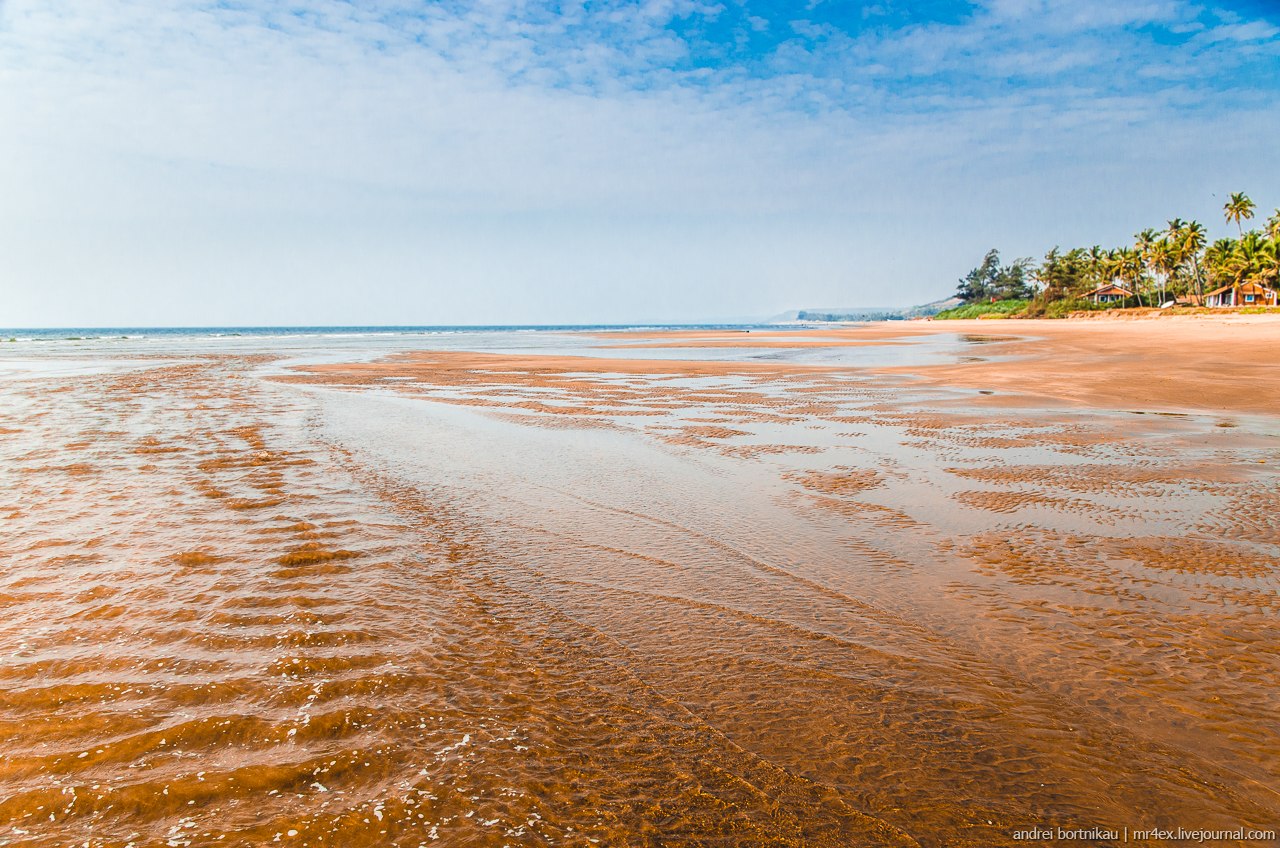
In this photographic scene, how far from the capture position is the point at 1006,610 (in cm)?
505

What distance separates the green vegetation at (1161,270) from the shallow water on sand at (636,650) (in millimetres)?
90322

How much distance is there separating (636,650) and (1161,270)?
115 metres

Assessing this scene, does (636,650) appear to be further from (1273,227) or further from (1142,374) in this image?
(1273,227)

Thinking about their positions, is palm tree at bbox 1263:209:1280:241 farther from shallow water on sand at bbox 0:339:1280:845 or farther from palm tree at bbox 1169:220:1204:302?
shallow water on sand at bbox 0:339:1280:845

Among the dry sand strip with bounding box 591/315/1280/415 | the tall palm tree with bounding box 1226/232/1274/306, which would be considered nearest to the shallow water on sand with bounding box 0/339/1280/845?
the dry sand strip with bounding box 591/315/1280/415

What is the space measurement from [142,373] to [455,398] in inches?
706

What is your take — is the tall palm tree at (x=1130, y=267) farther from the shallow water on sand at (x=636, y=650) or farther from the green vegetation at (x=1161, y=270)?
the shallow water on sand at (x=636, y=650)

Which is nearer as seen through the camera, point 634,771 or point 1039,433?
point 634,771

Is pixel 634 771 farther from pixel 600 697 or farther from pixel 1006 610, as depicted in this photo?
pixel 1006 610

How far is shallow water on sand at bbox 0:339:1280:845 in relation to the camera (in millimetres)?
2947

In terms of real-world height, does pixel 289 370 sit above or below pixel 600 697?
above

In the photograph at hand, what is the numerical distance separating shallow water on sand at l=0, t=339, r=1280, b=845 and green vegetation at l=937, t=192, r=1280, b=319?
296ft

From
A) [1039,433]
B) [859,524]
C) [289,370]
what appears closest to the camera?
[859,524]

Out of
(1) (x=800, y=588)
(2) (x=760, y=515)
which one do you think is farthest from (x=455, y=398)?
(1) (x=800, y=588)
